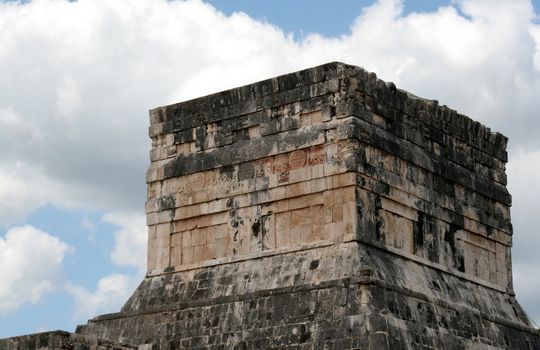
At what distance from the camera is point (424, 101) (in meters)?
27.0

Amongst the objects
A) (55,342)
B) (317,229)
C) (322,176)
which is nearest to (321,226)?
(317,229)

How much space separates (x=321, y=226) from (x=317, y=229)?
0.41 ft

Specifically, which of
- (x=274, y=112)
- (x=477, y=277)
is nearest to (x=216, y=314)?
(x=274, y=112)

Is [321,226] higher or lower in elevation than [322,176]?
lower

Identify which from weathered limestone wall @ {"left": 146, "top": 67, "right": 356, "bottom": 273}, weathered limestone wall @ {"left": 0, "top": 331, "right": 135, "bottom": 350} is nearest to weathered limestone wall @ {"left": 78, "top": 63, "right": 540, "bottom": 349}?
weathered limestone wall @ {"left": 146, "top": 67, "right": 356, "bottom": 273}

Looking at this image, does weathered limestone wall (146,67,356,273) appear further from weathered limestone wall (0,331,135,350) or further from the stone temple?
weathered limestone wall (0,331,135,350)

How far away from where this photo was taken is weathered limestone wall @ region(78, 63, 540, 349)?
78.9 ft

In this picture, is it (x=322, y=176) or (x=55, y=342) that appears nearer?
(x=55, y=342)

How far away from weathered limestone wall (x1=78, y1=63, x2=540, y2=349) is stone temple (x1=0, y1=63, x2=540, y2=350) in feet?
0.10

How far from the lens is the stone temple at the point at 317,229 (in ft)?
78.5

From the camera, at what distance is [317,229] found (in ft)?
81.5

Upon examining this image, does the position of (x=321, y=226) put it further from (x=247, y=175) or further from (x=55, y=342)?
(x=55, y=342)

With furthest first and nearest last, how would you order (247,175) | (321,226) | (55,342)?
(247,175), (321,226), (55,342)

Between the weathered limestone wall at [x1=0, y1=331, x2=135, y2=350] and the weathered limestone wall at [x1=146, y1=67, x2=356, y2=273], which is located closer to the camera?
the weathered limestone wall at [x1=0, y1=331, x2=135, y2=350]
